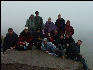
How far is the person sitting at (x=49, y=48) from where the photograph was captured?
28.3 meters

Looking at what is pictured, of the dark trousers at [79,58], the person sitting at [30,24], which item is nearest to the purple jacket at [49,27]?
the person sitting at [30,24]

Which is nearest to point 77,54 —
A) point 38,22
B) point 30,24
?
point 38,22

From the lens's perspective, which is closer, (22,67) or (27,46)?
(22,67)

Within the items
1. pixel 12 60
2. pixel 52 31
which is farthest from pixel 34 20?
pixel 12 60

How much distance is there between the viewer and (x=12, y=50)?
1133 inches

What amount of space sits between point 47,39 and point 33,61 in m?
2.01

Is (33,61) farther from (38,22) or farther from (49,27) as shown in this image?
(38,22)

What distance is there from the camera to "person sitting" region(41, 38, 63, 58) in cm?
2833

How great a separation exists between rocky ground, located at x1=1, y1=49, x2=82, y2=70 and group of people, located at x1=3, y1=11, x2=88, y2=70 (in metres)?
0.37

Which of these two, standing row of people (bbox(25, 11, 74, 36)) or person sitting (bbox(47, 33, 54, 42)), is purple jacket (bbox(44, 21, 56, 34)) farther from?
person sitting (bbox(47, 33, 54, 42))

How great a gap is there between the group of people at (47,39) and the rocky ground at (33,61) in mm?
365

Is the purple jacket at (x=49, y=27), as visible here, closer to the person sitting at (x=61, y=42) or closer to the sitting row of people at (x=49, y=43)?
the sitting row of people at (x=49, y=43)

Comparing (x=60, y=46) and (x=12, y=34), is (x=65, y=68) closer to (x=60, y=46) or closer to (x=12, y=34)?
(x=60, y=46)

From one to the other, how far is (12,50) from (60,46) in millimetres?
3384
